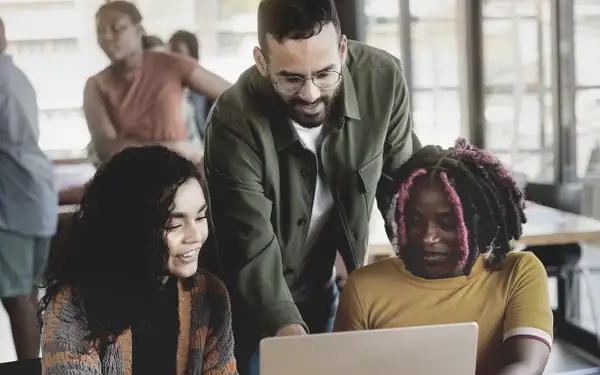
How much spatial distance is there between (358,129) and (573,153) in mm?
439

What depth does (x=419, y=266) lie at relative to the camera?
1.18m

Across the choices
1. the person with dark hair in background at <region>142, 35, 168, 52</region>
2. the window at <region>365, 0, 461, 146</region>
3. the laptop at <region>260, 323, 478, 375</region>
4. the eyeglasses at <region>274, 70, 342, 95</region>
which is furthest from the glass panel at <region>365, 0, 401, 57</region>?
the laptop at <region>260, 323, 478, 375</region>

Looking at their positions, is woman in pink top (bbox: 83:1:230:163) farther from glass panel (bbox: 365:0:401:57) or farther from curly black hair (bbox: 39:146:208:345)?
glass panel (bbox: 365:0:401:57)

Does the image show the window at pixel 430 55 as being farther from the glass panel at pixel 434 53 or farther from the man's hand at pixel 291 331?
the man's hand at pixel 291 331

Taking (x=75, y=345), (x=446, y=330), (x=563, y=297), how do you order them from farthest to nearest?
(x=563, y=297) < (x=446, y=330) < (x=75, y=345)

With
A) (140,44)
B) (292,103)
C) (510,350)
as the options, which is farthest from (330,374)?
(140,44)

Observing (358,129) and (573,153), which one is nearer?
(358,129)

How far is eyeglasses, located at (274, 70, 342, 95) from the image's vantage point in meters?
1.10

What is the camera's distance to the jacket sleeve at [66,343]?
3.30 ft

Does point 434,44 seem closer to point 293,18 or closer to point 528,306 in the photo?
point 293,18

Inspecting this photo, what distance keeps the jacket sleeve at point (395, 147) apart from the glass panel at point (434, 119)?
0.06 ft

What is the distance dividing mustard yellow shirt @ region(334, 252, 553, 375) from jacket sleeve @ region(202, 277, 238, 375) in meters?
0.18

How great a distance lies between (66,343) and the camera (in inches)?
39.8

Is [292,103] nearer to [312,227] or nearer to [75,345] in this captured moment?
[312,227]
